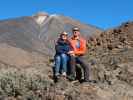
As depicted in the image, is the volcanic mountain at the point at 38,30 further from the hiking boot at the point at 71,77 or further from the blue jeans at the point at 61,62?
the hiking boot at the point at 71,77

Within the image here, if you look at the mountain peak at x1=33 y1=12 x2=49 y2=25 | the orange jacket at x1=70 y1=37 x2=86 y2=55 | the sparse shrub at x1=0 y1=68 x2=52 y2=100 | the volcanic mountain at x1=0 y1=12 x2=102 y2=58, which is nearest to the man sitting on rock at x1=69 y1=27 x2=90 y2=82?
the orange jacket at x1=70 y1=37 x2=86 y2=55

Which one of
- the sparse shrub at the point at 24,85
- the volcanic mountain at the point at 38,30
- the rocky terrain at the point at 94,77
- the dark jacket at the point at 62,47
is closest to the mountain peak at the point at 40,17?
the volcanic mountain at the point at 38,30

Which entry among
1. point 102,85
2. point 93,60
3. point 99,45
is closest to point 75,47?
point 102,85

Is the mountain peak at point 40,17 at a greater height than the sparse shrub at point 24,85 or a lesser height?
greater

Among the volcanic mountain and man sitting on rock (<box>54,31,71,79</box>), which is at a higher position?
the volcanic mountain

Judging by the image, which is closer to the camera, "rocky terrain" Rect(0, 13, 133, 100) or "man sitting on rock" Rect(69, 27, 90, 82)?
"rocky terrain" Rect(0, 13, 133, 100)

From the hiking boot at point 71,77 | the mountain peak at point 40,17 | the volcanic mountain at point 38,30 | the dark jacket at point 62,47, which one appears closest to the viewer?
the hiking boot at point 71,77

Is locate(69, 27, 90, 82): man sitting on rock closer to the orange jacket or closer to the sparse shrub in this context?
the orange jacket

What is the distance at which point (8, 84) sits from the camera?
11.1 m

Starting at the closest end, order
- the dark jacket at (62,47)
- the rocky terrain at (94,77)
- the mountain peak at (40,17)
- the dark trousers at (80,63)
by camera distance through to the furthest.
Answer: the rocky terrain at (94,77) → the dark trousers at (80,63) → the dark jacket at (62,47) → the mountain peak at (40,17)

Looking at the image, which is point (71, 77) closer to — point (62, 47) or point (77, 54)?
point (77, 54)

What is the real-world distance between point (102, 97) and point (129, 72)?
250 centimetres

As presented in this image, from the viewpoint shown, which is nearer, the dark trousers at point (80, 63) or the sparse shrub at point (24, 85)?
the sparse shrub at point (24, 85)

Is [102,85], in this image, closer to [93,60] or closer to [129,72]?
[129,72]
